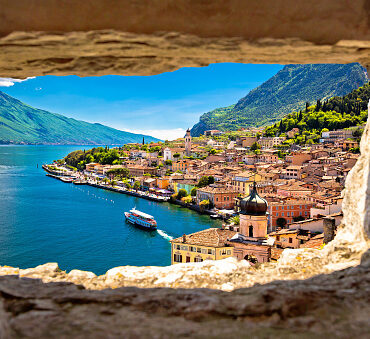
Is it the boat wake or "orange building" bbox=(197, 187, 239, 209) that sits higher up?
"orange building" bbox=(197, 187, 239, 209)

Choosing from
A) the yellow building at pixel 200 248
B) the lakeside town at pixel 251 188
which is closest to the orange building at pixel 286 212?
the lakeside town at pixel 251 188

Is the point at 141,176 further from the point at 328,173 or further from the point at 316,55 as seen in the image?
the point at 316,55

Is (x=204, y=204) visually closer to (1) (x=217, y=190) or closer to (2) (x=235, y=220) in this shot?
(1) (x=217, y=190)

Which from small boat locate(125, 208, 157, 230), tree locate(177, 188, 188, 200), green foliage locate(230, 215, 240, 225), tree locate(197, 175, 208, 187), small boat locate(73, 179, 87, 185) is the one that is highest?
tree locate(197, 175, 208, 187)

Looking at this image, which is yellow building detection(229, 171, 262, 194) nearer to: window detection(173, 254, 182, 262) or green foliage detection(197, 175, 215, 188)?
green foliage detection(197, 175, 215, 188)

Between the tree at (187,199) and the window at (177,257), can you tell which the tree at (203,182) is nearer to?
the tree at (187,199)

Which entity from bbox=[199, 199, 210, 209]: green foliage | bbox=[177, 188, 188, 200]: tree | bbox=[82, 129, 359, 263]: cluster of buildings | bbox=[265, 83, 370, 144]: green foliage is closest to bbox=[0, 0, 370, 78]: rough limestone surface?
bbox=[82, 129, 359, 263]: cluster of buildings

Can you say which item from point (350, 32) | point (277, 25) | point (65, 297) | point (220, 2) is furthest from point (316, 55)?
point (65, 297)

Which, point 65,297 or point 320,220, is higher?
point 65,297
